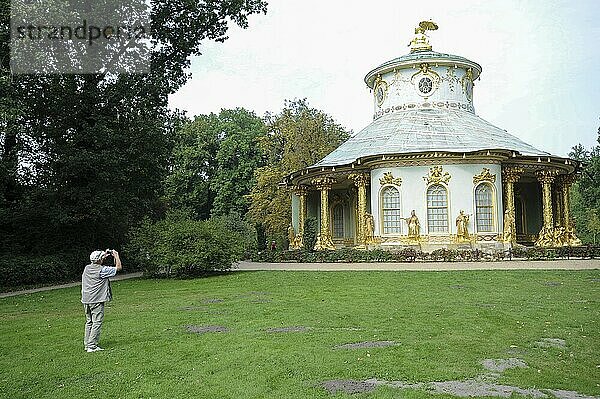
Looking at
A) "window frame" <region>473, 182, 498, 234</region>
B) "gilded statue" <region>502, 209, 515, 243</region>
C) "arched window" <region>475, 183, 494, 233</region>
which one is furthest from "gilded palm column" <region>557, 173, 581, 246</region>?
"arched window" <region>475, 183, 494, 233</region>

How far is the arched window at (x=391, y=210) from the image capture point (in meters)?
30.0

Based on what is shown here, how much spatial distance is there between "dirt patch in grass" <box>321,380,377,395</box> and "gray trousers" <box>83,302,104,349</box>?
400cm

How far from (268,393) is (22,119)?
66.0ft

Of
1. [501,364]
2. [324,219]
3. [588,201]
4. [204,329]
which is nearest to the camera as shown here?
[501,364]

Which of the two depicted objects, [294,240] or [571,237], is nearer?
[571,237]

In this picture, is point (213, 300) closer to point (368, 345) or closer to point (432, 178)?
point (368, 345)

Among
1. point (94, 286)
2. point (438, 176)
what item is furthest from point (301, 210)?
point (94, 286)

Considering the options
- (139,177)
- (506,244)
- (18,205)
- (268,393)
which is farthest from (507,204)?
(268,393)

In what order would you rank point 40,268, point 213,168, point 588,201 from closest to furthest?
point 40,268, point 588,201, point 213,168

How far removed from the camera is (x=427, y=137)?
31.8 meters

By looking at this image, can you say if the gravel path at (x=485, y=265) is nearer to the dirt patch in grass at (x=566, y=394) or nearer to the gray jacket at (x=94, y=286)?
the gray jacket at (x=94, y=286)

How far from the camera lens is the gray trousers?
9008mm

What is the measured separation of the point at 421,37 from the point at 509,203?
1466cm

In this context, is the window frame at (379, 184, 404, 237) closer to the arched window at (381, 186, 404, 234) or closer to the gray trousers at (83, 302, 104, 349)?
the arched window at (381, 186, 404, 234)
